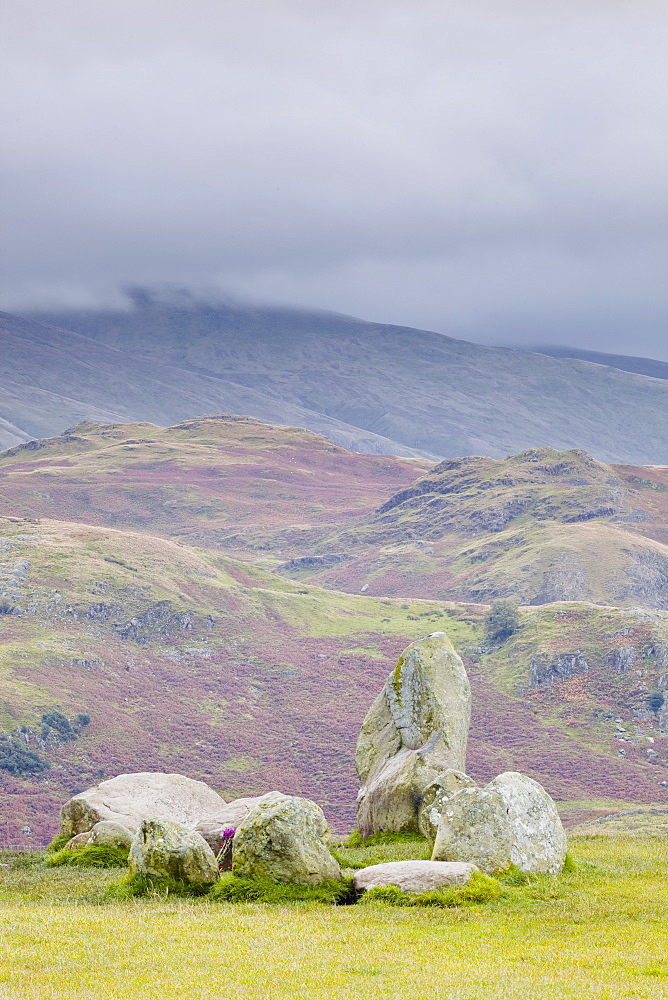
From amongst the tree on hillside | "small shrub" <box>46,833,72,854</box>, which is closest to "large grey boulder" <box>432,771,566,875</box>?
"small shrub" <box>46,833,72,854</box>

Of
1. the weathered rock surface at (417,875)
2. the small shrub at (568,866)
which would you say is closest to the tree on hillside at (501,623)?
the small shrub at (568,866)

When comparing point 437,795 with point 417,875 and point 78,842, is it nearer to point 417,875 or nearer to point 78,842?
point 417,875

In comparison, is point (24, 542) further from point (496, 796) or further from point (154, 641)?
point (496, 796)

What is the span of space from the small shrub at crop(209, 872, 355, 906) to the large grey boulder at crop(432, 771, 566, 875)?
12.5 ft

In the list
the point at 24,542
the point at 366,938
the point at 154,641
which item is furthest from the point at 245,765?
the point at 366,938

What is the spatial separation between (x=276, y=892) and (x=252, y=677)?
381ft

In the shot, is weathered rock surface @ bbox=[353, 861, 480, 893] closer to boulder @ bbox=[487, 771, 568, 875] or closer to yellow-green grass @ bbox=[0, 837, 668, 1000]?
yellow-green grass @ bbox=[0, 837, 668, 1000]

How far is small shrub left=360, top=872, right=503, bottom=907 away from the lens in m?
25.9

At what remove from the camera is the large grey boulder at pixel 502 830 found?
29.2 metres

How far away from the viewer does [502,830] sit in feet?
96.8

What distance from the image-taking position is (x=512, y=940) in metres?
22.2

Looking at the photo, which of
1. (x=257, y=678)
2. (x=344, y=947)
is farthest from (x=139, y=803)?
(x=257, y=678)

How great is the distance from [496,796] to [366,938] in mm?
8855

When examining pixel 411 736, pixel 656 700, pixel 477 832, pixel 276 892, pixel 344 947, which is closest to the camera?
pixel 344 947
